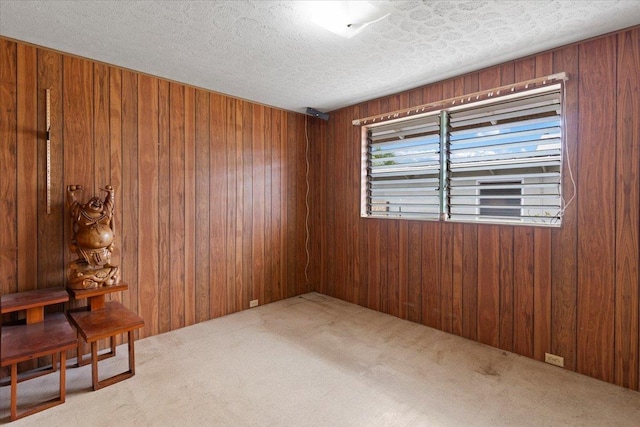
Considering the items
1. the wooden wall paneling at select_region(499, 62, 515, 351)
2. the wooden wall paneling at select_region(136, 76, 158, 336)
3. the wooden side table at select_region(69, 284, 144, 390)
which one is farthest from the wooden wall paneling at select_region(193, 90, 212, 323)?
the wooden wall paneling at select_region(499, 62, 515, 351)

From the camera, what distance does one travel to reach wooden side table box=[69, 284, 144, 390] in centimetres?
197

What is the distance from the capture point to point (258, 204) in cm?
360

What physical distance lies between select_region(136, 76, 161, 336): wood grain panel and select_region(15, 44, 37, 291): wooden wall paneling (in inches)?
26.0

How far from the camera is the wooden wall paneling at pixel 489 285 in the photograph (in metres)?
2.59

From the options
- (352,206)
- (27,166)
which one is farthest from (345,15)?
(27,166)

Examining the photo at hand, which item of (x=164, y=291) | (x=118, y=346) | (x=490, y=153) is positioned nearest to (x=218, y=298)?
(x=164, y=291)

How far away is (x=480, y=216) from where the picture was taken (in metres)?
2.71

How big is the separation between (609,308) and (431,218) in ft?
4.51

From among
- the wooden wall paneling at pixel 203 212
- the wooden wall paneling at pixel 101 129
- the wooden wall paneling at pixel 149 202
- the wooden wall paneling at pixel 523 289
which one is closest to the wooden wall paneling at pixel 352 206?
the wooden wall paneling at pixel 203 212

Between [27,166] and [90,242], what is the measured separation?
680 millimetres

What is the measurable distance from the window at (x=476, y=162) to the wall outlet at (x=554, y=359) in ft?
3.12

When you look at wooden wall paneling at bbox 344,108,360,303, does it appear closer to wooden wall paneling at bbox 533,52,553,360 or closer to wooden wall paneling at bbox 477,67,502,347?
wooden wall paneling at bbox 477,67,502,347

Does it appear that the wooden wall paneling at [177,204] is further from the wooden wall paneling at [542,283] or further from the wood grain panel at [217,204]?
the wooden wall paneling at [542,283]

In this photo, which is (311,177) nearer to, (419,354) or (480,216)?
(480,216)
